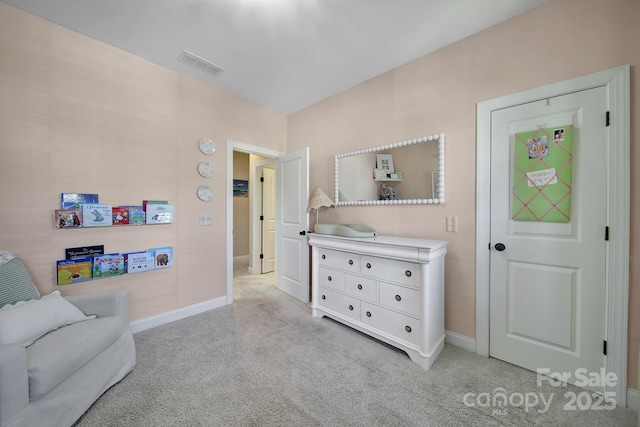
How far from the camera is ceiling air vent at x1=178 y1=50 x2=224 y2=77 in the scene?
7.66 ft

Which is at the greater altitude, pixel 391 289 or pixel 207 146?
pixel 207 146

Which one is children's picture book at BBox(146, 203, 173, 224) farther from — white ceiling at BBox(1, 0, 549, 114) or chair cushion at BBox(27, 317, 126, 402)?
white ceiling at BBox(1, 0, 549, 114)

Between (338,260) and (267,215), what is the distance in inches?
94.5

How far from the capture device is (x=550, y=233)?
1.73m

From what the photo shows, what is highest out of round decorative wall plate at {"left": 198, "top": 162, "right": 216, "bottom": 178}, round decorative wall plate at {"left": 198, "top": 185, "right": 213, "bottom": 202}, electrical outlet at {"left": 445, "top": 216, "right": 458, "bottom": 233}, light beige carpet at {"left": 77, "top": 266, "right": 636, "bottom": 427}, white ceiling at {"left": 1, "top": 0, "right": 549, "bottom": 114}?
white ceiling at {"left": 1, "top": 0, "right": 549, "bottom": 114}

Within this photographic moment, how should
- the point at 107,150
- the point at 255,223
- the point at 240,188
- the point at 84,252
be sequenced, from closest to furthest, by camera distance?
the point at 84,252, the point at 107,150, the point at 255,223, the point at 240,188

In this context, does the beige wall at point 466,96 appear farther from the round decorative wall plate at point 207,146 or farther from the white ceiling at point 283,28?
the round decorative wall plate at point 207,146

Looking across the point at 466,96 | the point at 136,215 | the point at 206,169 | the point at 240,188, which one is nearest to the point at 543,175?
the point at 466,96

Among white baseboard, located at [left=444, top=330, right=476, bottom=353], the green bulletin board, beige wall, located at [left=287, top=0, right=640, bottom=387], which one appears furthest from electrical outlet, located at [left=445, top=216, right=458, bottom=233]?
white baseboard, located at [left=444, top=330, right=476, bottom=353]

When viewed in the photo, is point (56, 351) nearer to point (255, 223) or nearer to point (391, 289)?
point (391, 289)

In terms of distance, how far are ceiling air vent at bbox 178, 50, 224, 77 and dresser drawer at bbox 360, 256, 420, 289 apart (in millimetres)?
2547

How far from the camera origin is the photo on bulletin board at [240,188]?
18.3ft

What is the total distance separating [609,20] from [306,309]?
348 centimetres

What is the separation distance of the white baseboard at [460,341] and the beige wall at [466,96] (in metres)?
0.04
